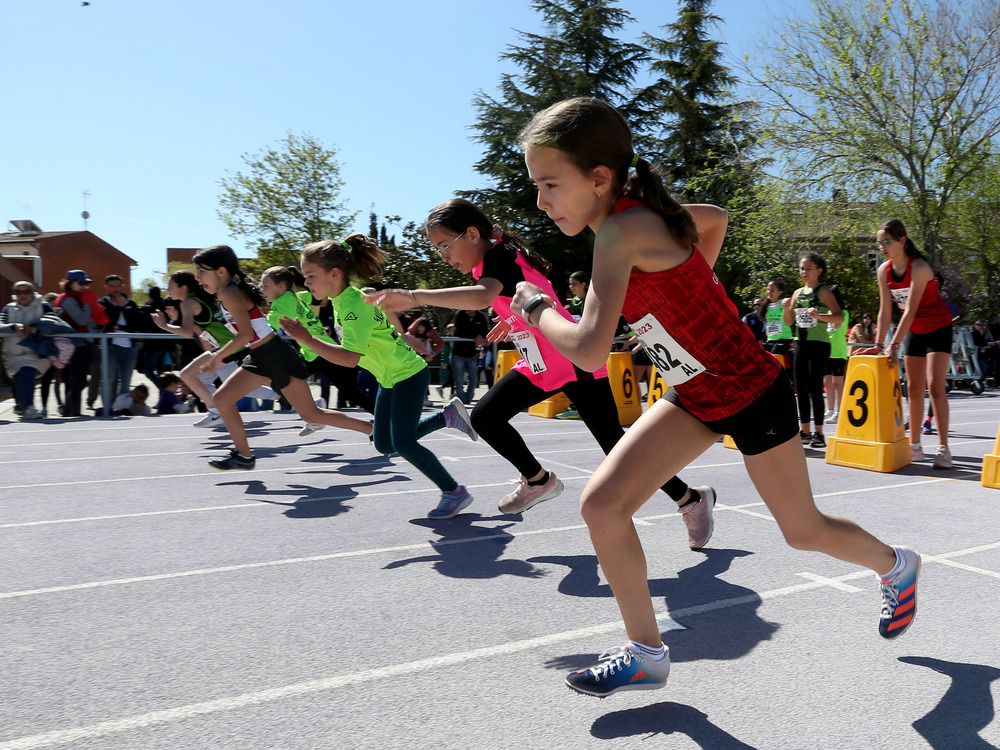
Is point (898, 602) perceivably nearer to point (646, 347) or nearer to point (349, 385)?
point (646, 347)

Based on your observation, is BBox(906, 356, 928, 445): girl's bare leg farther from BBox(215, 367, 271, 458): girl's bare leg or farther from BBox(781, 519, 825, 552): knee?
BBox(215, 367, 271, 458): girl's bare leg

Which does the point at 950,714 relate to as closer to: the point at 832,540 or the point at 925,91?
the point at 832,540

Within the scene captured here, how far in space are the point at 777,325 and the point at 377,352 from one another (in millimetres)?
5764

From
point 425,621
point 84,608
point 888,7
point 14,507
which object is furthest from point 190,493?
point 888,7

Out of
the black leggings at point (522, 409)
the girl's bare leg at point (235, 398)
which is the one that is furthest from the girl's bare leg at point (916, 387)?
the girl's bare leg at point (235, 398)

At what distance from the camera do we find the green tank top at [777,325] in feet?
29.6

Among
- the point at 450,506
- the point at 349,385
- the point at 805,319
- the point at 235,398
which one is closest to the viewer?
the point at 450,506

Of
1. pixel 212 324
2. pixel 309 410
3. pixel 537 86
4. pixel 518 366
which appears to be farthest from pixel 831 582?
pixel 537 86

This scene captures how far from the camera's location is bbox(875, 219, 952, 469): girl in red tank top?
21.6 ft

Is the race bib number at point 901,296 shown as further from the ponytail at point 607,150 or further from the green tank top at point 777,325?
the ponytail at point 607,150

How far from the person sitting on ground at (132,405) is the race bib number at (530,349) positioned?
9.32 m

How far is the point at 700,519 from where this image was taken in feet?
13.8

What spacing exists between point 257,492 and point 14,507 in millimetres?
1715

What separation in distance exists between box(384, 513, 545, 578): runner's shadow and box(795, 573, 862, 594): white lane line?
1353 mm
